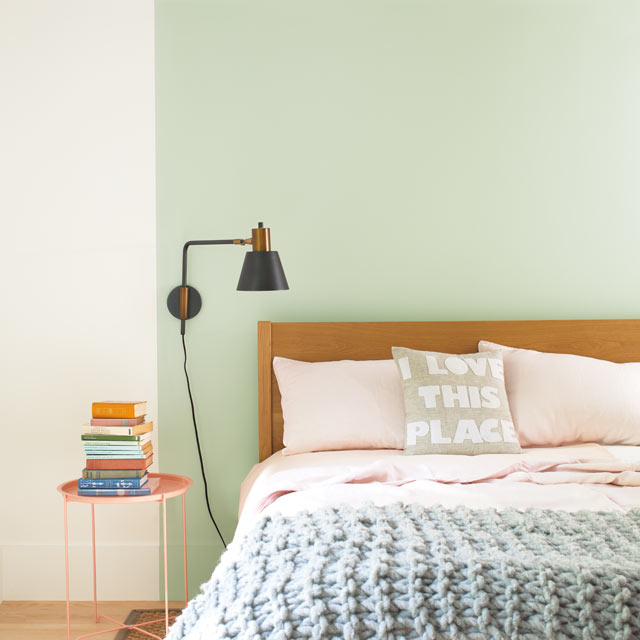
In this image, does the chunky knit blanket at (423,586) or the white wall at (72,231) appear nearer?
the chunky knit blanket at (423,586)

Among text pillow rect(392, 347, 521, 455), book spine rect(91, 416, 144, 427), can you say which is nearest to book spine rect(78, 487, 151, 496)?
book spine rect(91, 416, 144, 427)

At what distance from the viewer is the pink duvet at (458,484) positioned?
4.84ft

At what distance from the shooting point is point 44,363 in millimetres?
2521

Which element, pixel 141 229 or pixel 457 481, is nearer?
pixel 457 481

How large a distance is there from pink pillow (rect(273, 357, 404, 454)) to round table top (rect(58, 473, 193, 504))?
376 mm

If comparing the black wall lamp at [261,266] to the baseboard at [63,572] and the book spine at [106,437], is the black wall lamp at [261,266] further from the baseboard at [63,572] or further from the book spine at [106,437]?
the baseboard at [63,572]

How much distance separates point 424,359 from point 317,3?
143cm

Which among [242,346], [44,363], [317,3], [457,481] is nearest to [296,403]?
[242,346]

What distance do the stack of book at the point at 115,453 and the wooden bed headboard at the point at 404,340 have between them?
0.46 meters

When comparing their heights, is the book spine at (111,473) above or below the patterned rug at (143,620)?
above

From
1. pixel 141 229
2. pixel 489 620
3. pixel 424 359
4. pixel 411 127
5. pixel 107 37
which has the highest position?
pixel 107 37

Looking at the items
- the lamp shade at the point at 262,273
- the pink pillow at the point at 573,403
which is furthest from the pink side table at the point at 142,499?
the pink pillow at the point at 573,403

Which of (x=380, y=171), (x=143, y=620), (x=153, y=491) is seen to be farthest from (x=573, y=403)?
(x=143, y=620)

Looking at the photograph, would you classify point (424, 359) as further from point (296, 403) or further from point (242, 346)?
point (242, 346)
